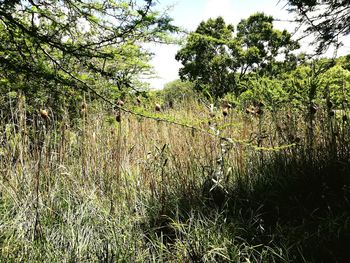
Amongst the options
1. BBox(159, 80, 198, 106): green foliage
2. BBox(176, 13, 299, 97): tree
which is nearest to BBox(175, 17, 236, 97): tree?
BBox(176, 13, 299, 97): tree

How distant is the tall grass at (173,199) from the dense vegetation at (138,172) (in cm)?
1

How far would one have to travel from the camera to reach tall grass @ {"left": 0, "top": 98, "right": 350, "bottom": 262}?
1.80 meters

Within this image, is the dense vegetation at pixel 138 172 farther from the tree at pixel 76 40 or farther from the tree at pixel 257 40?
the tree at pixel 257 40

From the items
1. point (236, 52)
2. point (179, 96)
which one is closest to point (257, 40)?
point (236, 52)

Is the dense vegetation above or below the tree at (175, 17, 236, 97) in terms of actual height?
below

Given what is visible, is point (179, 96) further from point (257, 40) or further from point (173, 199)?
point (257, 40)

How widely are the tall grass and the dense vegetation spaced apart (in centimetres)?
1

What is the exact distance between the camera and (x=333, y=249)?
1.80 meters

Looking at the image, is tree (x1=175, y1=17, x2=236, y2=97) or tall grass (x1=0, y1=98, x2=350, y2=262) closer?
tall grass (x1=0, y1=98, x2=350, y2=262)

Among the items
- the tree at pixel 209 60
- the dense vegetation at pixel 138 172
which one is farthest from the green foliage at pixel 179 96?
the tree at pixel 209 60

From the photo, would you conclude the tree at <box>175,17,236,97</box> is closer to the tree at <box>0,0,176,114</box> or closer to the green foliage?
the green foliage

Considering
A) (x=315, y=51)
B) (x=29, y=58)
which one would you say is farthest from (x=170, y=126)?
(x=315, y=51)

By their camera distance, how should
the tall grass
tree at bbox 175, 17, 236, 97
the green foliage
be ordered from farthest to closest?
tree at bbox 175, 17, 236, 97 < the green foliage < the tall grass

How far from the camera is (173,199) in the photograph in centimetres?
248
